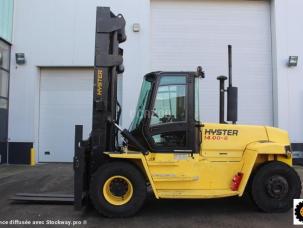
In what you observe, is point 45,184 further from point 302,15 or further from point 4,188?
point 302,15

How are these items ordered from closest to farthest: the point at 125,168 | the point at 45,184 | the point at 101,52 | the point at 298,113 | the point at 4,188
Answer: the point at 125,168
the point at 101,52
the point at 4,188
the point at 45,184
the point at 298,113

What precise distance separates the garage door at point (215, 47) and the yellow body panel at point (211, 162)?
25.0 ft

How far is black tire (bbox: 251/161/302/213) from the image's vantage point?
7.15m

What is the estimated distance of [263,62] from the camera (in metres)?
15.1

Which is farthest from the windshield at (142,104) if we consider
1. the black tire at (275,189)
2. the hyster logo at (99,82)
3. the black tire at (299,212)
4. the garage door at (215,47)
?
the garage door at (215,47)

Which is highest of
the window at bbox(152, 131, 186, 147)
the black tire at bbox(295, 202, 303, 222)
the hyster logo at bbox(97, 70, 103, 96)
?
the hyster logo at bbox(97, 70, 103, 96)

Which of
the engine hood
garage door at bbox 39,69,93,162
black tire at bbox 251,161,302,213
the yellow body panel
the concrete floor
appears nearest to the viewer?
the concrete floor

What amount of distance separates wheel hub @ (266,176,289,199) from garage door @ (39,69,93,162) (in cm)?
896

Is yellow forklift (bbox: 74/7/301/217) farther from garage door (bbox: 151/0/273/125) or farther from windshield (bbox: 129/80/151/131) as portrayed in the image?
garage door (bbox: 151/0/273/125)

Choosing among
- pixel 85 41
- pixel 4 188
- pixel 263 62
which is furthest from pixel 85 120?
pixel 263 62

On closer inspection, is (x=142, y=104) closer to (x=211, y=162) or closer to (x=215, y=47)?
(x=211, y=162)

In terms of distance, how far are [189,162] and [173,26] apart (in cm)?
888

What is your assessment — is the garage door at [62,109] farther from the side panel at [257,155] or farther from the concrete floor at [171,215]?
the side panel at [257,155]

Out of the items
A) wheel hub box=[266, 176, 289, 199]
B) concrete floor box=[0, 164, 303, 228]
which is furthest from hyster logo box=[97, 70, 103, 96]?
wheel hub box=[266, 176, 289, 199]
